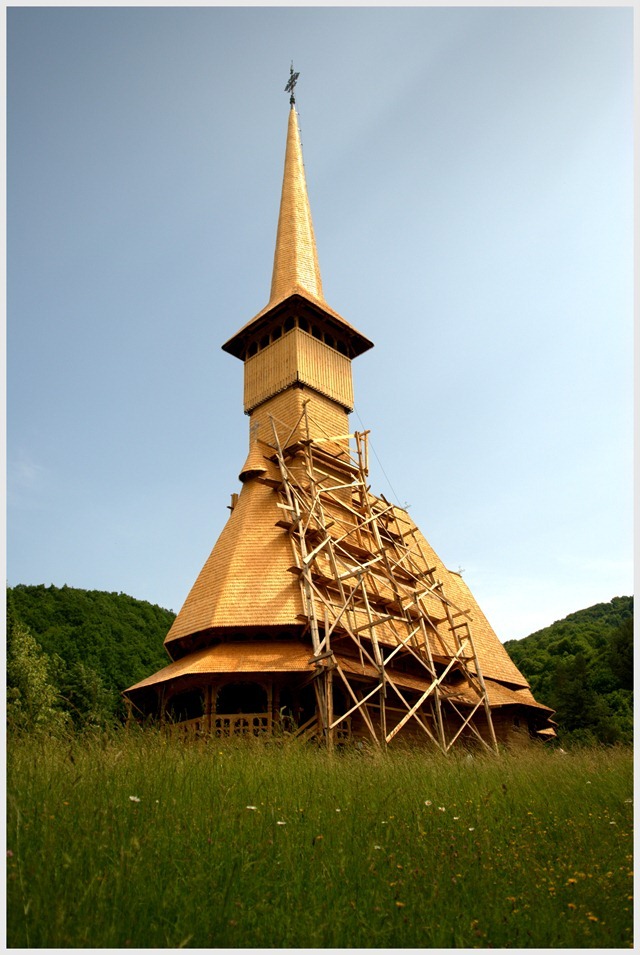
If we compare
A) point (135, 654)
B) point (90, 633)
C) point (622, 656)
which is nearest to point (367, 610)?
point (622, 656)

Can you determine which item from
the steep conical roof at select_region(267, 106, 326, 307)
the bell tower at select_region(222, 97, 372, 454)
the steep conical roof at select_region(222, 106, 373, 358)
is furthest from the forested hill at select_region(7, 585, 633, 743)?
the steep conical roof at select_region(267, 106, 326, 307)

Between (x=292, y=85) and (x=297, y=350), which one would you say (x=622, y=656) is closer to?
(x=297, y=350)

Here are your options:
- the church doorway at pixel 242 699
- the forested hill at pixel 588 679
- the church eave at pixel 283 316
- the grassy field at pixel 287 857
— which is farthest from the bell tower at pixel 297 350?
the grassy field at pixel 287 857

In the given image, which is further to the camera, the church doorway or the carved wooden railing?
the church doorway

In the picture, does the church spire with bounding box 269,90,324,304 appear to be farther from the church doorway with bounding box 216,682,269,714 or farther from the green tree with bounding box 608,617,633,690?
the green tree with bounding box 608,617,633,690

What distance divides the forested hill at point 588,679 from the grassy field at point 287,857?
71.4 feet

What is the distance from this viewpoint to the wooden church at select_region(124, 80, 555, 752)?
16.5 meters

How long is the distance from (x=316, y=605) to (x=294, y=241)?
53.0 feet

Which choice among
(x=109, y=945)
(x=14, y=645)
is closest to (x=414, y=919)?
(x=109, y=945)

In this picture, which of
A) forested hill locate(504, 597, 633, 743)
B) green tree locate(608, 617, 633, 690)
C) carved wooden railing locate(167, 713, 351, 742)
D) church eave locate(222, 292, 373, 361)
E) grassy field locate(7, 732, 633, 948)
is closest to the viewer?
grassy field locate(7, 732, 633, 948)

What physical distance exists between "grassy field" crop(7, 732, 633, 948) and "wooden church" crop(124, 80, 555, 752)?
6.61 metres

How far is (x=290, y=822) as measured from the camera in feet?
20.4

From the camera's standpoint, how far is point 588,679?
32.7 m

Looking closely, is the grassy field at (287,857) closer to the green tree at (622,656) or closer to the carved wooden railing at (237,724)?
the carved wooden railing at (237,724)
